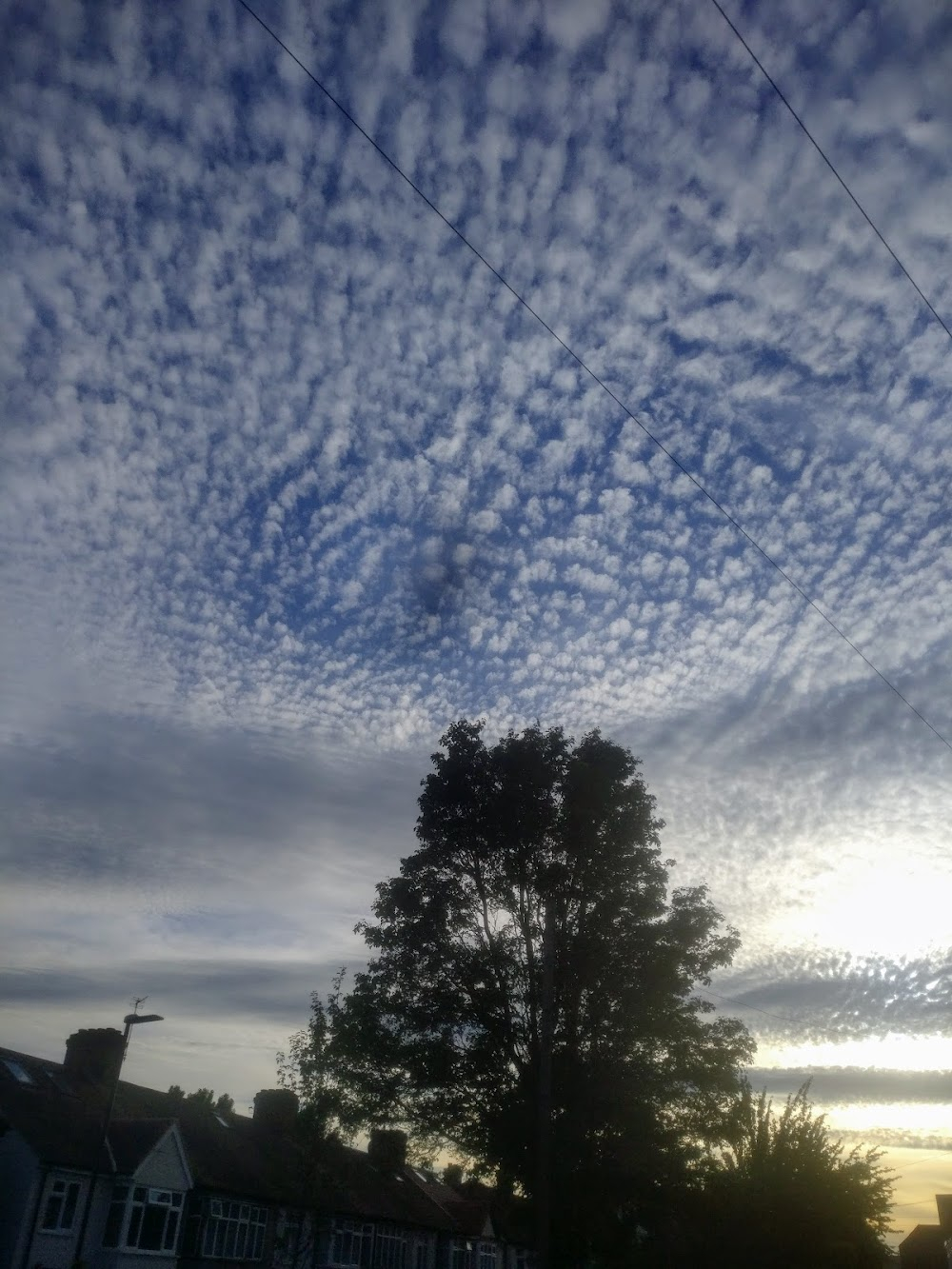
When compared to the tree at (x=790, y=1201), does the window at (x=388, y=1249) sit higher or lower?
lower

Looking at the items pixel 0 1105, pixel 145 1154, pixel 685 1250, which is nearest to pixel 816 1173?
pixel 685 1250

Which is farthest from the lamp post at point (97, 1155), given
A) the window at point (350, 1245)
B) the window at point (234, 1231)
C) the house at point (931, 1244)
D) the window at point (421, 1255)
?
the house at point (931, 1244)

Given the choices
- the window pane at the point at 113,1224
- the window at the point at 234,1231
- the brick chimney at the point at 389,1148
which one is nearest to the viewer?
the brick chimney at the point at 389,1148

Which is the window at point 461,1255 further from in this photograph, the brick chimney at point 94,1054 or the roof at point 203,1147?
the brick chimney at point 94,1054

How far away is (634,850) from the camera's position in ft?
89.2

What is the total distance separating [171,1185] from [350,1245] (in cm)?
1148

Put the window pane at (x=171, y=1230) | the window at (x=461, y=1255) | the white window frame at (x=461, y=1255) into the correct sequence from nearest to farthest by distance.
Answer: the window pane at (x=171, y=1230), the white window frame at (x=461, y=1255), the window at (x=461, y=1255)

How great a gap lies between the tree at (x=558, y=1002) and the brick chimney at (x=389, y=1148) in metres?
0.66

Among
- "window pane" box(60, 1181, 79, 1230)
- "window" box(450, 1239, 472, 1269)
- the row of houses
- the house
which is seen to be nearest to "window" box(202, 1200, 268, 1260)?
the row of houses

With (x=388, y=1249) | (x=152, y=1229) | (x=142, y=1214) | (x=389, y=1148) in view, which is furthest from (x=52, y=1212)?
(x=388, y=1249)

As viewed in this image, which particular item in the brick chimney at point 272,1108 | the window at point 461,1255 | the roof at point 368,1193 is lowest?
the window at point 461,1255

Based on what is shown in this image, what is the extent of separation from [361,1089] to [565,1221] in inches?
254

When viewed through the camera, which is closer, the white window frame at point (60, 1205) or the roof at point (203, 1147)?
the white window frame at point (60, 1205)

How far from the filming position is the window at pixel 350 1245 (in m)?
37.0
